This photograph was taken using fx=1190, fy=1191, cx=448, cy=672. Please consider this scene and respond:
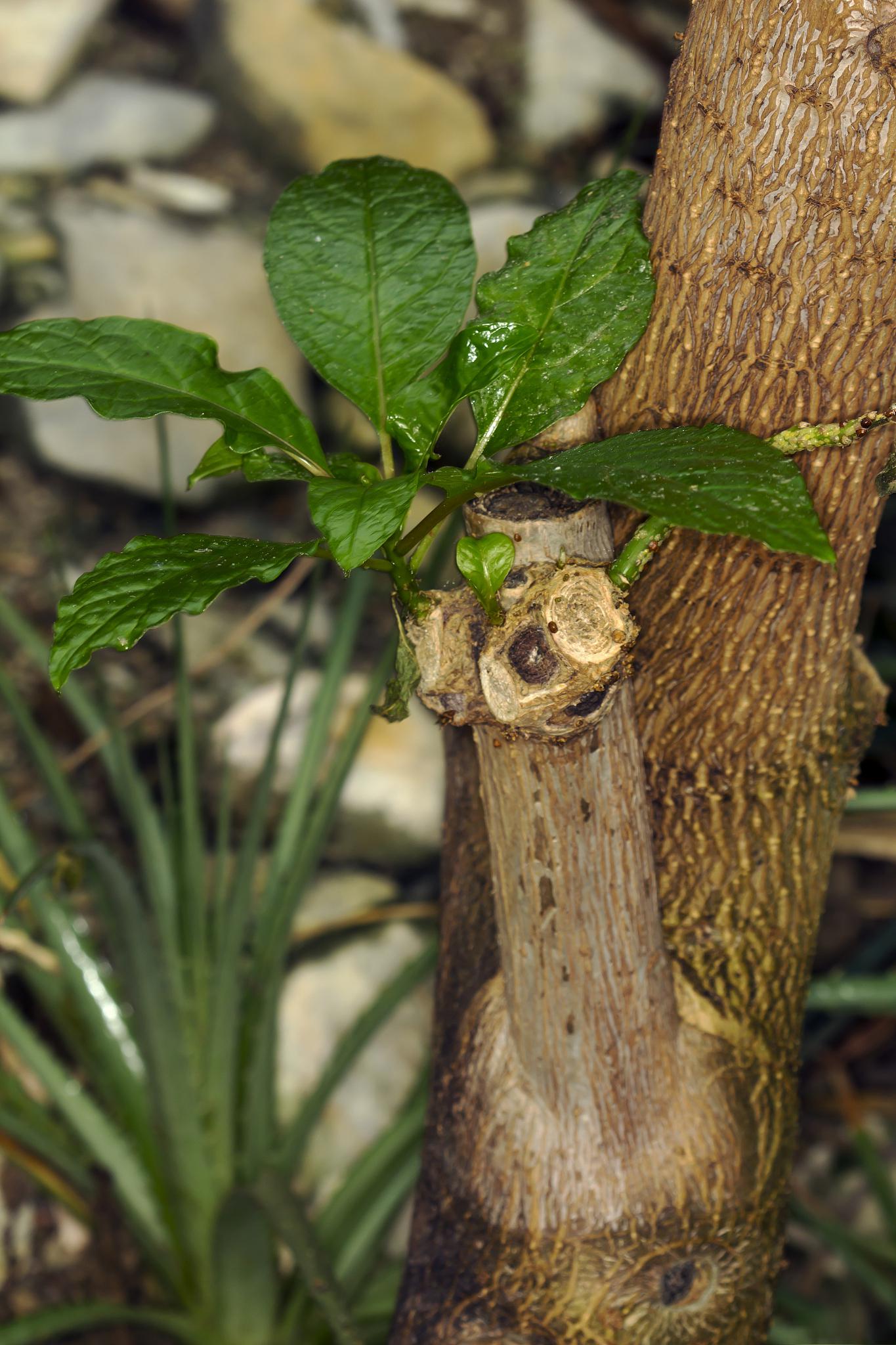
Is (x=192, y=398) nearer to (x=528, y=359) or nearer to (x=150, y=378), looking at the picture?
(x=150, y=378)

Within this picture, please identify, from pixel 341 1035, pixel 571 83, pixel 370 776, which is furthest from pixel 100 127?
pixel 341 1035

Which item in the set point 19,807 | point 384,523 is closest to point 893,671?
point 384,523

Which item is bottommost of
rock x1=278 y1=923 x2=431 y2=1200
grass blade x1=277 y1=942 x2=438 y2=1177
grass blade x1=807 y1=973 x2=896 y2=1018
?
rock x1=278 y1=923 x2=431 y2=1200

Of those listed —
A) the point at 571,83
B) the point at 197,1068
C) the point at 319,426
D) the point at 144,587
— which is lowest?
the point at 197,1068

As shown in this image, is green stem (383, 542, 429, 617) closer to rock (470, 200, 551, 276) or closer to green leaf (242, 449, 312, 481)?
green leaf (242, 449, 312, 481)

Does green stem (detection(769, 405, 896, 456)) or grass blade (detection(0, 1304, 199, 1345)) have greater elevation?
green stem (detection(769, 405, 896, 456))

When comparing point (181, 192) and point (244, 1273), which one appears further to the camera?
point (181, 192)

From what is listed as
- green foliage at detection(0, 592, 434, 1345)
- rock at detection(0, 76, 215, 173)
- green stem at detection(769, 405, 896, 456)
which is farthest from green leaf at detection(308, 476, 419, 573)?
rock at detection(0, 76, 215, 173)
